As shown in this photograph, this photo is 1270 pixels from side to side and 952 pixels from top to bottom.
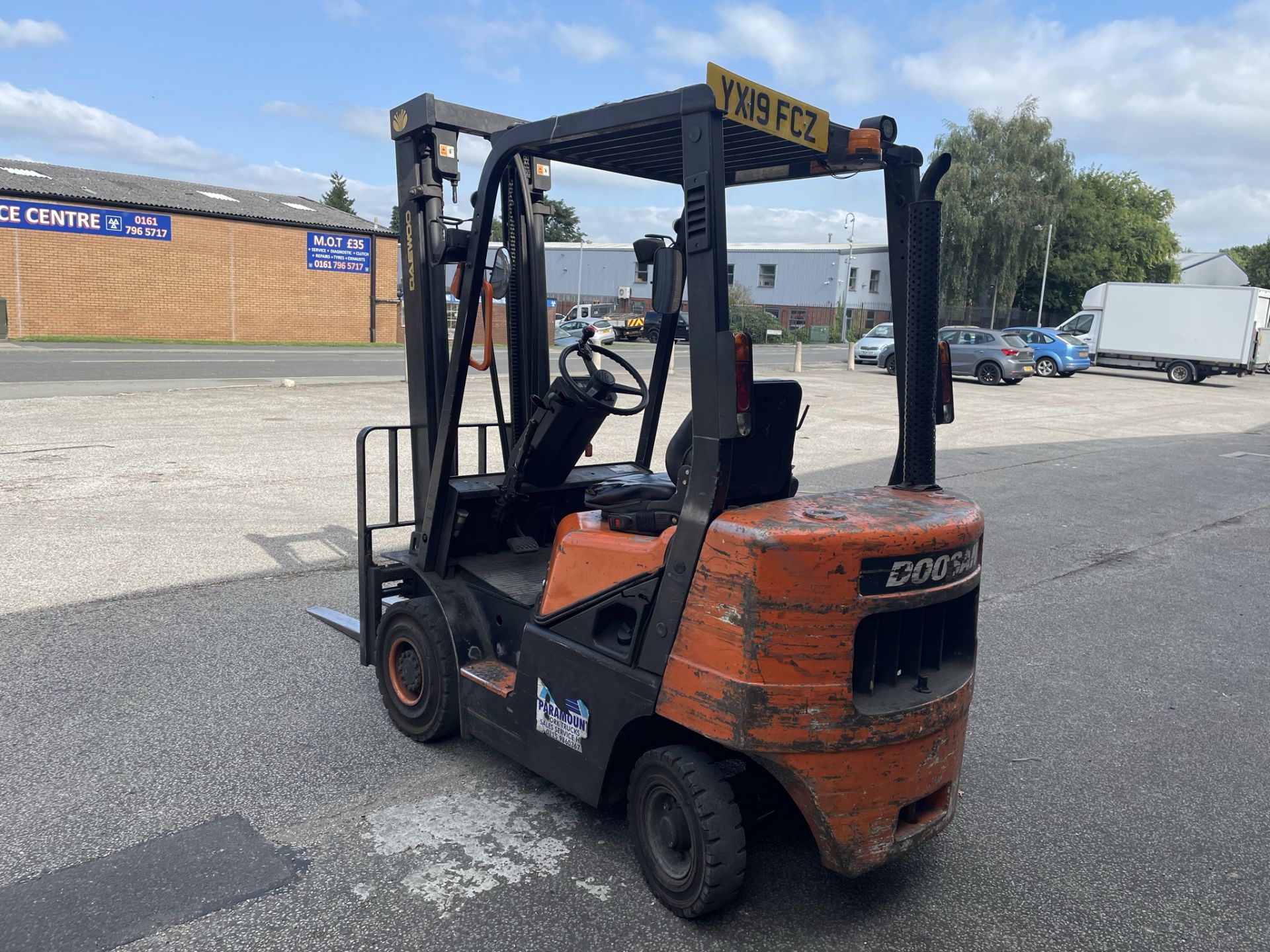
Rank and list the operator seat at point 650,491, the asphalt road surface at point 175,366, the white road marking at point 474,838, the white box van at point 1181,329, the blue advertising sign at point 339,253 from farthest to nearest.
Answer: the blue advertising sign at point 339,253 < the white box van at point 1181,329 < the asphalt road surface at point 175,366 < the operator seat at point 650,491 < the white road marking at point 474,838

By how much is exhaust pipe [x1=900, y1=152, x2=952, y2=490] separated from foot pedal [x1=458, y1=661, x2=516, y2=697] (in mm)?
1660

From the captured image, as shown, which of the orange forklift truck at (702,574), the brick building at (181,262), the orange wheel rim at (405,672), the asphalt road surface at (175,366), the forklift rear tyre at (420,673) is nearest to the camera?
the orange forklift truck at (702,574)

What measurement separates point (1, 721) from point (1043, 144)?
59.6 meters

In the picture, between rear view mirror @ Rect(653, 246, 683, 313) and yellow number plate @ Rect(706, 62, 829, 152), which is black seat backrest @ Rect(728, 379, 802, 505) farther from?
yellow number plate @ Rect(706, 62, 829, 152)

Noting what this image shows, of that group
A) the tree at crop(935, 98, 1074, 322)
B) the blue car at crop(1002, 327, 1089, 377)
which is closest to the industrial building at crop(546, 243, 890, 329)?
the tree at crop(935, 98, 1074, 322)

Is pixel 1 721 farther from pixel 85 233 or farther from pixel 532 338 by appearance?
pixel 85 233

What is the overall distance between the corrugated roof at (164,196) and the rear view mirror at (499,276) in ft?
115

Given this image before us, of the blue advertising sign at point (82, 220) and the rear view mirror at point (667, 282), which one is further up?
the blue advertising sign at point (82, 220)

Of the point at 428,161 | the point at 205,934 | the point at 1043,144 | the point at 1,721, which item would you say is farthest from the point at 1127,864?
the point at 1043,144

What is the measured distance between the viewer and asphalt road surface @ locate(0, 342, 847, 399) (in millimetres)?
17656

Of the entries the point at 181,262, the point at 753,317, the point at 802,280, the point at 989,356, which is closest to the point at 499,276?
the point at 989,356

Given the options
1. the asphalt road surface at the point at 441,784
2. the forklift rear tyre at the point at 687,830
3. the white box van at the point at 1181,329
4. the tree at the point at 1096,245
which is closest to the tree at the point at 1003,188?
the tree at the point at 1096,245

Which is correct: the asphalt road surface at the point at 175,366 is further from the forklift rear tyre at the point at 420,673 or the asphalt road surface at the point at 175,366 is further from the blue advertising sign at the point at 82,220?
the forklift rear tyre at the point at 420,673

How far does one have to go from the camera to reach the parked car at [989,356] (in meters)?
27.5
